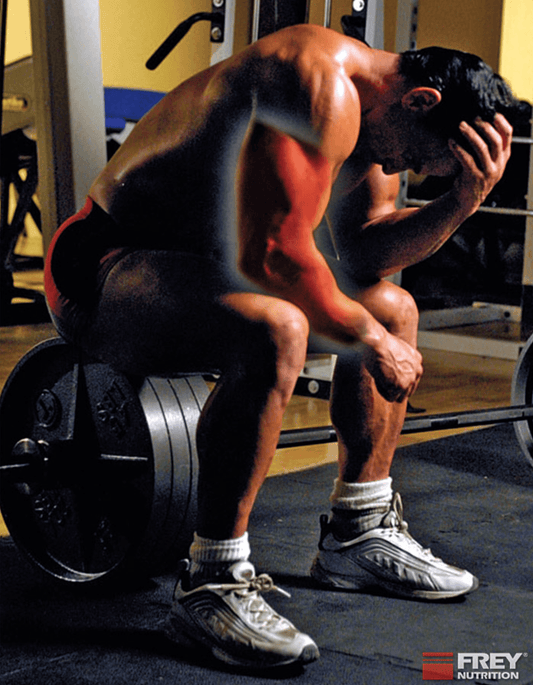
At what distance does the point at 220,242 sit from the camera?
4.27ft

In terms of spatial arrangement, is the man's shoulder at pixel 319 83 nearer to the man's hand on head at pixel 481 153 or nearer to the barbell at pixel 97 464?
the man's hand on head at pixel 481 153

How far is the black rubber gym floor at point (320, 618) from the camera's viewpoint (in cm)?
116

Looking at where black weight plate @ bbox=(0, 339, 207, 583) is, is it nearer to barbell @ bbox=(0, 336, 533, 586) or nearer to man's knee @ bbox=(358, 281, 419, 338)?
barbell @ bbox=(0, 336, 533, 586)

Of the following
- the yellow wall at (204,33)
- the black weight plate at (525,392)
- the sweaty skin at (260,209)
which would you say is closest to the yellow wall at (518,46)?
the yellow wall at (204,33)

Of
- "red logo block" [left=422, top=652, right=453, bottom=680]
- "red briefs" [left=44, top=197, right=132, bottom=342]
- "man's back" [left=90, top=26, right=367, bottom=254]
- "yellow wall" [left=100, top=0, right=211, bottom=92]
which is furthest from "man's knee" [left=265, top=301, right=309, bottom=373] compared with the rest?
"yellow wall" [left=100, top=0, right=211, bottom=92]

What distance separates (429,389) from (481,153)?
1916 mm

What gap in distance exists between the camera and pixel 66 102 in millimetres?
1666

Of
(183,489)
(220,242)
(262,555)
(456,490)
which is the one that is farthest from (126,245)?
(456,490)

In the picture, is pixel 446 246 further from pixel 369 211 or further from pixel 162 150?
pixel 162 150

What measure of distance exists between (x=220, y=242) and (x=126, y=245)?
0.15 m

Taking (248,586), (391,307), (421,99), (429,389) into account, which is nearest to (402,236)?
(391,307)

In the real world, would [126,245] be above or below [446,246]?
above

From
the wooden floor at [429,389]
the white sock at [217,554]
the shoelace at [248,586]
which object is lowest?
the wooden floor at [429,389]

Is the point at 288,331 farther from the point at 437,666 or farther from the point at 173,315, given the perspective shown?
the point at 437,666
